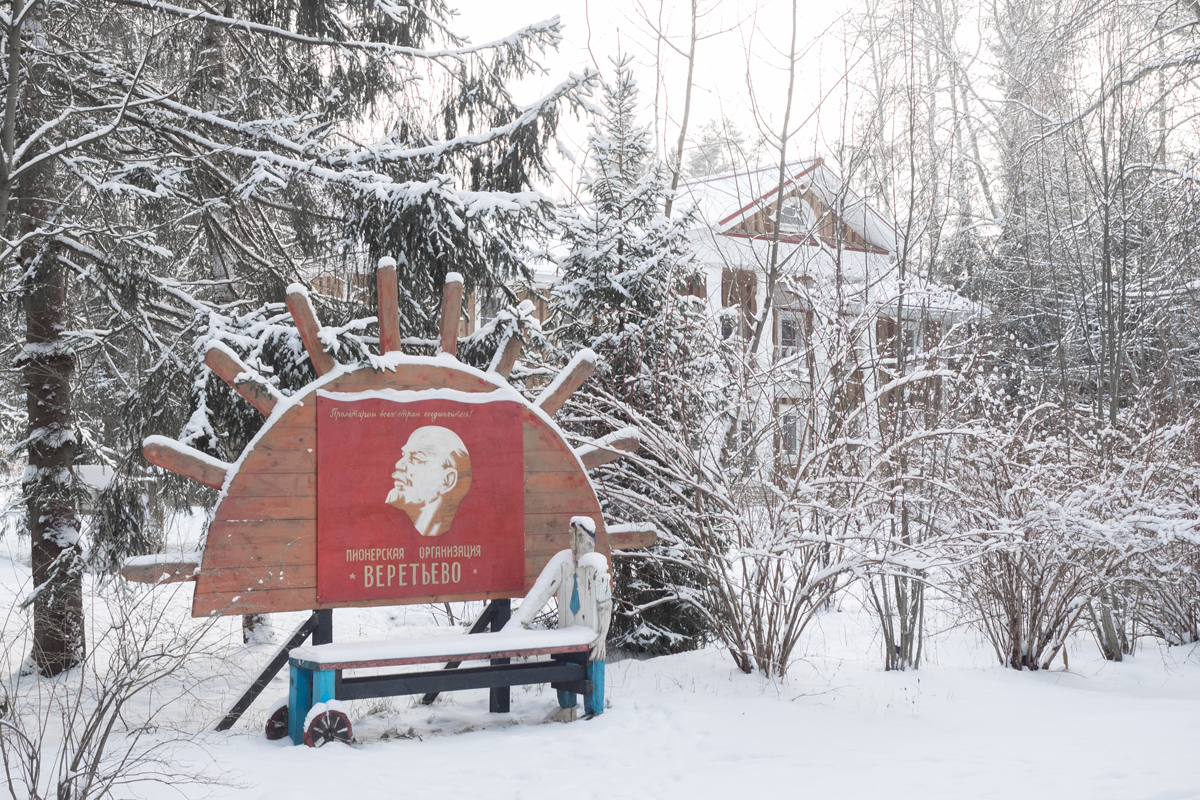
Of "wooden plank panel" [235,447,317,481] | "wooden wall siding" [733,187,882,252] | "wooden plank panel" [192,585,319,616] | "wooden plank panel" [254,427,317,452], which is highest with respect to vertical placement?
"wooden wall siding" [733,187,882,252]

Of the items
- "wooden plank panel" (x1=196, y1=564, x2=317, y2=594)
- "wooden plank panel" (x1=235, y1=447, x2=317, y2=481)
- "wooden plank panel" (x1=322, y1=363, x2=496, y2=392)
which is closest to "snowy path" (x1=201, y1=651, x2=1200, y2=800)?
"wooden plank panel" (x1=196, y1=564, x2=317, y2=594)

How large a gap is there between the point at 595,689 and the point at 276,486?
224 cm

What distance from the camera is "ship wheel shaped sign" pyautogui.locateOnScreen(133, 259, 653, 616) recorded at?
5527 millimetres

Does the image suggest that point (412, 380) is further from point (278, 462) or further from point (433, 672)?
point (433, 672)

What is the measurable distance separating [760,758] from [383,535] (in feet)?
8.13

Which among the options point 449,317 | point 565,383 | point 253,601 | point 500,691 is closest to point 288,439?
point 253,601

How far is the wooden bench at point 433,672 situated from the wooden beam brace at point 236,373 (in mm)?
1482

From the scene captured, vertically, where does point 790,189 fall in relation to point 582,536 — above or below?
above

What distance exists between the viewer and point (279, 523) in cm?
562

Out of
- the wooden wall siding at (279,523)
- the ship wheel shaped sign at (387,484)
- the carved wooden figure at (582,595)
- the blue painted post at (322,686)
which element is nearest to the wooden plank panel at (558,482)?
the ship wheel shaped sign at (387,484)

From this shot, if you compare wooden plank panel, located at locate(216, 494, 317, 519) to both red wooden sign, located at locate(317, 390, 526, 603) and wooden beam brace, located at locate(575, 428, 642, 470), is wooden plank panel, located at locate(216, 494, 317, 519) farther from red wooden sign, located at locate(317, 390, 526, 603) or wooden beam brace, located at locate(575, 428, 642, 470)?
wooden beam brace, located at locate(575, 428, 642, 470)

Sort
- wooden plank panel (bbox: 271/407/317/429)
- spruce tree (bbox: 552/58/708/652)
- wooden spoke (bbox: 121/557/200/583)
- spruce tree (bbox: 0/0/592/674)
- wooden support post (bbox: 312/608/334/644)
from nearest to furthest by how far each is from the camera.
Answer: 1. wooden spoke (bbox: 121/557/200/583)
2. wooden plank panel (bbox: 271/407/317/429)
3. wooden support post (bbox: 312/608/334/644)
4. spruce tree (bbox: 0/0/592/674)
5. spruce tree (bbox: 552/58/708/652)

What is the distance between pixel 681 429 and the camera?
702cm

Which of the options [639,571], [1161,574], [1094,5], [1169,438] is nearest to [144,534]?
[639,571]
